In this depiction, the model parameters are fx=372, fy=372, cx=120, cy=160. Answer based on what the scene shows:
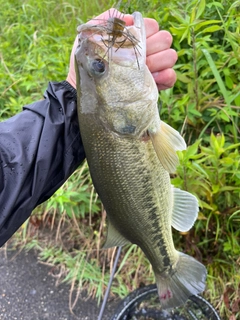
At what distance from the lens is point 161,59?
190 cm

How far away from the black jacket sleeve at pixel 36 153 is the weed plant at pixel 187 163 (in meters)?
0.67

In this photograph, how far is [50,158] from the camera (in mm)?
1958

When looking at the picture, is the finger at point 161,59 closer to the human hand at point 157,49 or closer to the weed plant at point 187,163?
the human hand at point 157,49

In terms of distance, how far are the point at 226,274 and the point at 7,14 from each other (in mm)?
4187

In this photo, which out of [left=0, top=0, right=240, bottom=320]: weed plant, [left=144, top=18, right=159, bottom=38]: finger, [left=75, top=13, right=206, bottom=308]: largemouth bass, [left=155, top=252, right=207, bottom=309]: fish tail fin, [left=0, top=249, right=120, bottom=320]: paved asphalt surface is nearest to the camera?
[left=75, top=13, right=206, bottom=308]: largemouth bass

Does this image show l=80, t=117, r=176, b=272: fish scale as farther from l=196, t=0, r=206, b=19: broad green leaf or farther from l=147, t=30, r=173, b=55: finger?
l=196, t=0, r=206, b=19: broad green leaf

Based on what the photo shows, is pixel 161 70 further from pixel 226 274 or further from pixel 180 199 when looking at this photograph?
pixel 226 274

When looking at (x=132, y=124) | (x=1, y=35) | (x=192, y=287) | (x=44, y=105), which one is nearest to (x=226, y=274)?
(x=192, y=287)

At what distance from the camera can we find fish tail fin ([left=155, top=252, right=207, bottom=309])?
7.24ft

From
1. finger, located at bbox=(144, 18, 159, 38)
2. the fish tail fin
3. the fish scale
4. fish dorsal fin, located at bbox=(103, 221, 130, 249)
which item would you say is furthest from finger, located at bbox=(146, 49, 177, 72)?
the fish tail fin

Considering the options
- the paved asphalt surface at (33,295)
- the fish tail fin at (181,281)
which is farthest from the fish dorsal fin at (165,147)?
the paved asphalt surface at (33,295)

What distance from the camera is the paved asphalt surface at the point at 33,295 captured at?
3.18m

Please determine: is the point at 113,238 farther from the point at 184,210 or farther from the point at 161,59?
the point at 161,59

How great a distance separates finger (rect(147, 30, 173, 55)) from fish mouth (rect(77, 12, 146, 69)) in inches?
5.9
